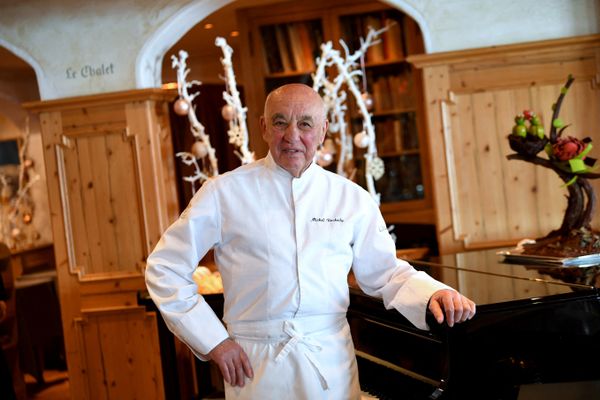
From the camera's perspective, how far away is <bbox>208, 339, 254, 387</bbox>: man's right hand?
7.15 feet

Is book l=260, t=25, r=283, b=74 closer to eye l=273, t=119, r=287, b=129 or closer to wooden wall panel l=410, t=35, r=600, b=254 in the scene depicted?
wooden wall panel l=410, t=35, r=600, b=254

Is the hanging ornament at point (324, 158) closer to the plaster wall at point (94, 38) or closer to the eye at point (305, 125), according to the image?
the plaster wall at point (94, 38)

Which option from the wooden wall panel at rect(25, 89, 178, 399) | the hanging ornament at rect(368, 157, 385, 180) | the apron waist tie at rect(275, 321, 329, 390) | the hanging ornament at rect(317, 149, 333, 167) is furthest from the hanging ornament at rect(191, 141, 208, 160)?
the apron waist tie at rect(275, 321, 329, 390)

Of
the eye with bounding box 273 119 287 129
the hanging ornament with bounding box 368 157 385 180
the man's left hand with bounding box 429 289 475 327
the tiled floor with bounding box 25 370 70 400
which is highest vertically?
the eye with bounding box 273 119 287 129

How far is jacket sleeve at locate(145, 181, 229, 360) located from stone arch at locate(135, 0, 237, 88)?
2798 mm

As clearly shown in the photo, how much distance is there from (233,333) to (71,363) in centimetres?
312

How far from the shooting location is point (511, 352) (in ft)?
8.21

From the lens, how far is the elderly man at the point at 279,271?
7.30 feet

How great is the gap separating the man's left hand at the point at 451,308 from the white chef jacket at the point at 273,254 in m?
0.07

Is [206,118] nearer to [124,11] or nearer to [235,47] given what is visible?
[235,47]

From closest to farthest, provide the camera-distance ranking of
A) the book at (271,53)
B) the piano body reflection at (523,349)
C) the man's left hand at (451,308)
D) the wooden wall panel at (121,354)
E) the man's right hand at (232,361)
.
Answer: the man's left hand at (451,308), the man's right hand at (232,361), the piano body reflection at (523,349), the wooden wall panel at (121,354), the book at (271,53)

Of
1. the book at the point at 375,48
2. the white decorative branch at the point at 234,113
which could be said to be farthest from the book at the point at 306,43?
the white decorative branch at the point at 234,113

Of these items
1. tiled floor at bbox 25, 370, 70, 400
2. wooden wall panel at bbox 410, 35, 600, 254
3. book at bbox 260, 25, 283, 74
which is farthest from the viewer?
book at bbox 260, 25, 283, 74

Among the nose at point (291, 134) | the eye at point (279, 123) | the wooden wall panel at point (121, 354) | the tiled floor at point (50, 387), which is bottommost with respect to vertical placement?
the tiled floor at point (50, 387)
